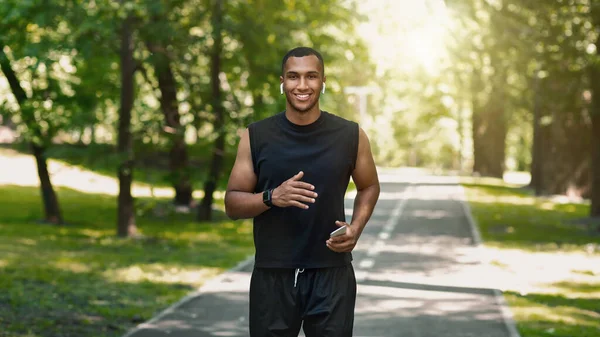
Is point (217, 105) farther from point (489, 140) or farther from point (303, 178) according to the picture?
point (489, 140)

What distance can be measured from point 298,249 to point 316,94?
0.66m

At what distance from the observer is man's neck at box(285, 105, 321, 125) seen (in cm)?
479

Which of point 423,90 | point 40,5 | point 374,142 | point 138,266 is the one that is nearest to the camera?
point 138,266

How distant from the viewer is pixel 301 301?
490 centimetres

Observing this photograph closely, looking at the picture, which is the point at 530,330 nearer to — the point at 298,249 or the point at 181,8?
the point at 298,249

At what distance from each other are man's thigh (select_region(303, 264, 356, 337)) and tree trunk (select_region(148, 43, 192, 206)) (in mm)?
15270

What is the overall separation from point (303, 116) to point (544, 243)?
15.6 m

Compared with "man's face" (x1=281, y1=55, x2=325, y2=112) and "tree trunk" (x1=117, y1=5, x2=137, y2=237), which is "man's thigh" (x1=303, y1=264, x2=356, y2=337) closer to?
"man's face" (x1=281, y1=55, x2=325, y2=112)

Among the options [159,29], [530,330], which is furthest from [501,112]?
[530,330]

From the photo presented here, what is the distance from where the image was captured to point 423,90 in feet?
212

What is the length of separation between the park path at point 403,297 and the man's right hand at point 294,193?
5.07 m

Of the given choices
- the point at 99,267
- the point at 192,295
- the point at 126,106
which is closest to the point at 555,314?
the point at 192,295

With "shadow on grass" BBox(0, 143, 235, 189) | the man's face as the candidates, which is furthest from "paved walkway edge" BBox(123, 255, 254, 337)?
the man's face

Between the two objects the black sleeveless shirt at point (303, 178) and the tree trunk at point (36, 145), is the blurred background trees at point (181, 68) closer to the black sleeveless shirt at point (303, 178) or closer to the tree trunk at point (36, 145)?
the tree trunk at point (36, 145)
